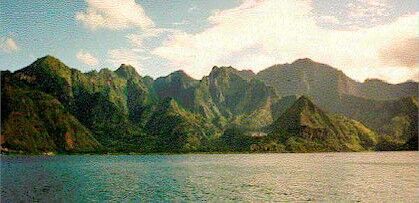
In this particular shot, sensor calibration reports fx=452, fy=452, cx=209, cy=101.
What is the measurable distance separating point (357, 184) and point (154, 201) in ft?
226

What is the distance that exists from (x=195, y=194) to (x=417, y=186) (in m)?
65.9

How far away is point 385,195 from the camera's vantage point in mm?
109500

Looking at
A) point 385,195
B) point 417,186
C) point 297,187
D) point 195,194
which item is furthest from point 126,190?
point 417,186

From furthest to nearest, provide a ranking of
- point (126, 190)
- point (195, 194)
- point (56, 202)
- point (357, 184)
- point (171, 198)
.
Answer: point (357, 184), point (126, 190), point (195, 194), point (171, 198), point (56, 202)

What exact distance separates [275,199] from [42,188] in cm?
6670

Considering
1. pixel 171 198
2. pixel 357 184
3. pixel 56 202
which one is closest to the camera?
pixel 56 202

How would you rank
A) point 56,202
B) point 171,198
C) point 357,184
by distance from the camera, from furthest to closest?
1. point 357,184
2. point 171,198
3. point 56,202

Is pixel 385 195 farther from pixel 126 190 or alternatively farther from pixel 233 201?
pixel 126 190

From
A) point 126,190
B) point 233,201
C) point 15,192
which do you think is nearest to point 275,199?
point 233,201

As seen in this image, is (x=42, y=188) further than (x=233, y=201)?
Yes

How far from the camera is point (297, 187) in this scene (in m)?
129

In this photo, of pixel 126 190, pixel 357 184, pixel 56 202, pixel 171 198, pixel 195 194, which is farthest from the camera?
pixel 357 184

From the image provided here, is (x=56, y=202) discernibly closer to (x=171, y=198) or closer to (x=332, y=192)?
(x=171, y=198)

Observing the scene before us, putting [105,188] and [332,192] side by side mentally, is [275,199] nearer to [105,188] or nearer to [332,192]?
[332,192]
